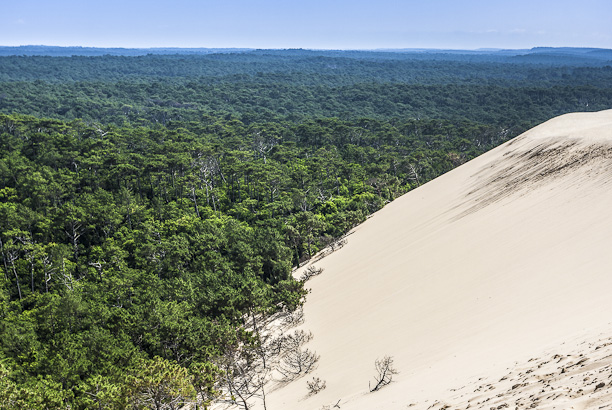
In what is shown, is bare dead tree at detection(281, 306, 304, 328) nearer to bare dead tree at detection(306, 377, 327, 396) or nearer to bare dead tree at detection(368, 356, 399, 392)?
bare dead tree at detection(306, 377, 327, 396)

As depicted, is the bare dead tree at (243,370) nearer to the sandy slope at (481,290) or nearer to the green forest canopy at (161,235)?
the green forest canopy at (161,235)

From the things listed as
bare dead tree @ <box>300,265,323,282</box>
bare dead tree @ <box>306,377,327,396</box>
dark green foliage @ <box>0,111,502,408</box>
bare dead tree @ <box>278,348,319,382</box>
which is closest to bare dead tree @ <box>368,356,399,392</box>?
bare dead tree @ <box>306,377,327,396</box>

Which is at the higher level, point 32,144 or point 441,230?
point 32,144

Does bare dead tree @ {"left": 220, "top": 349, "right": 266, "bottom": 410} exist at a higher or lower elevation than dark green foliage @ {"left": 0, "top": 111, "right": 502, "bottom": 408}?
lower

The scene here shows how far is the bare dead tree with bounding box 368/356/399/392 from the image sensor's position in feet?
38.4

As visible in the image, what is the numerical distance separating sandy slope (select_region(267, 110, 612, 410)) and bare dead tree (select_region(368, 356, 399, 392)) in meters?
0.27

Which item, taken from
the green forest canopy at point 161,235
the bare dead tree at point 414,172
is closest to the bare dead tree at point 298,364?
the green forest canopy at point 161,235

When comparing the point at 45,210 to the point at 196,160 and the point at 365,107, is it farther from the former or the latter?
the point at 365,107

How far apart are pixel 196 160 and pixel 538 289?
41953 millimetres

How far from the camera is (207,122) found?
297ft

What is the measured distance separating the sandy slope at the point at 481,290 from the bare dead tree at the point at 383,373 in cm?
27

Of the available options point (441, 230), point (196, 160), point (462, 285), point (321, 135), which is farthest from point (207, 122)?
point (462, 285)

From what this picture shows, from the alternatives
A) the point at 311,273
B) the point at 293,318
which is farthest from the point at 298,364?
the point at 311,273

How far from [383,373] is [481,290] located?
5.48m
